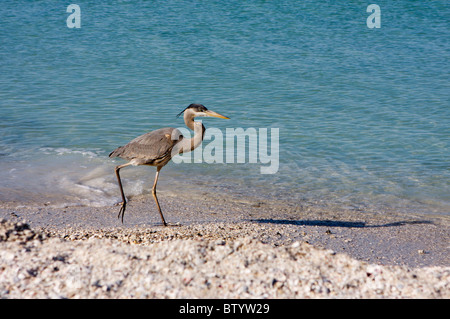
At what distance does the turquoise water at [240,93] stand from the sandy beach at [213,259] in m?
→ 1.30

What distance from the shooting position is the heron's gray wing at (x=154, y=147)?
671cm

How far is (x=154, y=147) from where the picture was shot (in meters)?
6.71

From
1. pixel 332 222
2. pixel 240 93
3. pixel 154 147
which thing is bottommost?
pixel 332 222

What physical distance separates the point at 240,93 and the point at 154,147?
6.93 m

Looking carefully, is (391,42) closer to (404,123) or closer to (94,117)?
(404,123)

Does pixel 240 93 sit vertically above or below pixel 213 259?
below

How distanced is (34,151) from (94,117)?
89.6 inches

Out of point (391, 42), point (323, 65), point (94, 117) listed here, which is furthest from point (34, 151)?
point (391, 42)

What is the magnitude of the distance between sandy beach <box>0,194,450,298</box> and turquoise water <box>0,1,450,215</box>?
4.26ft
